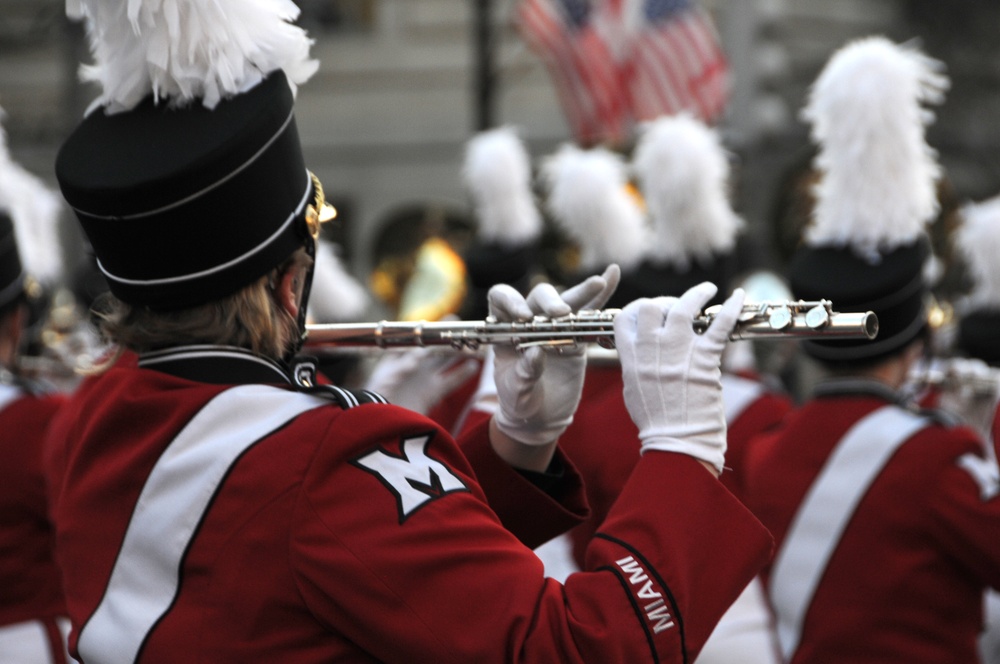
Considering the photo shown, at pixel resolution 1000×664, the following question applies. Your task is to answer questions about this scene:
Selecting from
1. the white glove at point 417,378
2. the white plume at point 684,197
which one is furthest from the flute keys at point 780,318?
the white plume at point 684,197

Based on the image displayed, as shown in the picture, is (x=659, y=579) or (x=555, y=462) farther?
(x=555, y=462)

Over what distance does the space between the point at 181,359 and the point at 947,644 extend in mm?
2630

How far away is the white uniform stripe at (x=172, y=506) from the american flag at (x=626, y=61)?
37.8 ft

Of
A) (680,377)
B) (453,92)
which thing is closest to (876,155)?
(680,377)

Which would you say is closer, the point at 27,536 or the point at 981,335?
the point at 27,536

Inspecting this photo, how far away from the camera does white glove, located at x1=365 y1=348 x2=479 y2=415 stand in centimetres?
489

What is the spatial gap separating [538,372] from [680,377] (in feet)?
1.30

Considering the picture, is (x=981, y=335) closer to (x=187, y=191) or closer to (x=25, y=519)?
(x=25, y=519)

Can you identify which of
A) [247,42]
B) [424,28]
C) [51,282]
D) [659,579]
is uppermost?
[247,42]

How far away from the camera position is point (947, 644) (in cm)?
386

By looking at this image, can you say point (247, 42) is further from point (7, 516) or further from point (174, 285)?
point (7, 516)

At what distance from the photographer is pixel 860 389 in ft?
14.1

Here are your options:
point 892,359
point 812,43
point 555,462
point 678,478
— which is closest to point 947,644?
point 892,359

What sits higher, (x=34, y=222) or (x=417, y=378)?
(x=417, y=378)
